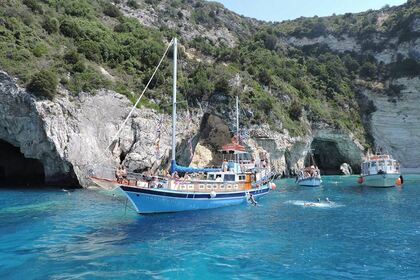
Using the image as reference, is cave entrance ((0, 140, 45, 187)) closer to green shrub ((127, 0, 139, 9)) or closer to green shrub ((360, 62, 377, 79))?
green shrub ((127, 0, 139, 9))

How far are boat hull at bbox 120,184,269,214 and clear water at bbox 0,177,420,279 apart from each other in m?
0.95

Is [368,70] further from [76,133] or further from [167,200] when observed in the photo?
[167,200]

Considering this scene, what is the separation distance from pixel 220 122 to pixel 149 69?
1421cm

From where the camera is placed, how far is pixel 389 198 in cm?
3469

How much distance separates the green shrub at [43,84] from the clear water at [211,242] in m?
15.3

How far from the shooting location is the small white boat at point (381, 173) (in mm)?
46281

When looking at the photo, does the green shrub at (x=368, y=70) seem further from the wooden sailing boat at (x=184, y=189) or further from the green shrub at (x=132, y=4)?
the wooden sailing boat at (x=184, y=189)

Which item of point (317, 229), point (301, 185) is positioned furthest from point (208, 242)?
point (301, 185)

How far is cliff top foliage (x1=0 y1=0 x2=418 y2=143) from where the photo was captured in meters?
46.9

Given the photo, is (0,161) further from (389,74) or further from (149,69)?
(389,74)

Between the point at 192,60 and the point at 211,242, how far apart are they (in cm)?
5400

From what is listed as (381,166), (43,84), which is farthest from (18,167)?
(381,166)

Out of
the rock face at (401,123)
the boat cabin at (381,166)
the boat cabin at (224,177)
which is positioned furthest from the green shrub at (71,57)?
the rock face at (401,123)

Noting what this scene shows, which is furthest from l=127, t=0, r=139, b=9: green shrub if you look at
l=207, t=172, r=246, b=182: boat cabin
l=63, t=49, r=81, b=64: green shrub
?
l=207, t=172, r=246, b=182: boat cabin
